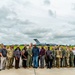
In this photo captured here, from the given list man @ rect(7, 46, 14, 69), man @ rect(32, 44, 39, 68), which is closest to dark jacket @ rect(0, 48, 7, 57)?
man @ rect(7, 46, 14, 69)

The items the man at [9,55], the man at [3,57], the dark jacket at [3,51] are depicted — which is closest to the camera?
the man at [3,57]

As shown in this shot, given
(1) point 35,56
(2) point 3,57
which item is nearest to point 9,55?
(2) point 3,57

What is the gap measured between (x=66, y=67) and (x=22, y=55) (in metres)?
3.29

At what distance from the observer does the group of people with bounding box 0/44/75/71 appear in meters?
15.8

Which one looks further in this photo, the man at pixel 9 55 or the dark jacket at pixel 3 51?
the man at pixel 9 55

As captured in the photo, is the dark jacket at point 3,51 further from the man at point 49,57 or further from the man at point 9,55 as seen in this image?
the man at point 49,57

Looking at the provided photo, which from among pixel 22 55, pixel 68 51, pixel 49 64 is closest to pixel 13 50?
pixel 22 55

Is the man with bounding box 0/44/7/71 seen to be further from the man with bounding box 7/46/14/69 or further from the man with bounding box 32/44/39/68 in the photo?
the man with bounding box 32/44/39/68

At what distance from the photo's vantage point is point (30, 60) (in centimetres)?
1617

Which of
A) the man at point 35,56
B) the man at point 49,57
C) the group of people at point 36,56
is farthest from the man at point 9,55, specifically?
the man at point 49,57

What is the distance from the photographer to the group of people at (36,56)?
15.8m

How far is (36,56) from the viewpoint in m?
16.1

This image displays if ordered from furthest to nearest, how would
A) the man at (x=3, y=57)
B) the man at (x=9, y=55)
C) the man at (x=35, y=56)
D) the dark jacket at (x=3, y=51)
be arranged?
the man at (x=35, y=56)
the man at (x=9, y=55)
the dark jacket at (x=3, y=51)
the man at (x=3, y=57)

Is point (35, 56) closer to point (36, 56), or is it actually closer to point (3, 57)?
point (36, 56)
